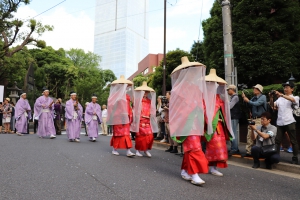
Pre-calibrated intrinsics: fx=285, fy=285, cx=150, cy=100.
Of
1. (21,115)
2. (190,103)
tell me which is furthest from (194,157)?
(21,115)

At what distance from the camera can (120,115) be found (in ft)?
24.8

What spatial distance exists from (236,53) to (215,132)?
8.63 metres

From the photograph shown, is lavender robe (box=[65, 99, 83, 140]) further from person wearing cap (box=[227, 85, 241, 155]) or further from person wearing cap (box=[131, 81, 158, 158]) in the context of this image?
person wearing cap (box=[227, 85, 241, 155])

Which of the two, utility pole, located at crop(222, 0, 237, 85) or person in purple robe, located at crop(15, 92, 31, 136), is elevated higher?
utility pole, located at crop(222, 0, 237, 85)

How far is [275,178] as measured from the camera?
17.2ft

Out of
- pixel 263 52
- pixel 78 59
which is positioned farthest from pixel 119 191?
pixel 78 59

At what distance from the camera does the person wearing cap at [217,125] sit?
5.07 m

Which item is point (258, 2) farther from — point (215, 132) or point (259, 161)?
point (215, 132)

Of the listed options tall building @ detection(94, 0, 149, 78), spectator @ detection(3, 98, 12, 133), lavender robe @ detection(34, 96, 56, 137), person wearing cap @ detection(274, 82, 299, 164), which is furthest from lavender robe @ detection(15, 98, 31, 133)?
tall building @ detection(94, 0, 149, 78)

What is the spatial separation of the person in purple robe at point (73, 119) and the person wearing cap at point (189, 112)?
7.03 meters

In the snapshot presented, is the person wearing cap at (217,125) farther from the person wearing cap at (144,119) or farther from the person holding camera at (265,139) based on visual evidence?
the person wearing cap at (144,119)

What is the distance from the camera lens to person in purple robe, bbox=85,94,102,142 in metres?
11.6

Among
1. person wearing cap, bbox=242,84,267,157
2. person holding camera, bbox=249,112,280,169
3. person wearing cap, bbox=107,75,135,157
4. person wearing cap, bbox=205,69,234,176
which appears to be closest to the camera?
person wearing cap, bbox=205,69,234,176

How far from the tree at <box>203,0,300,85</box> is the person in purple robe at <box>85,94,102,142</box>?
626 centimetres
